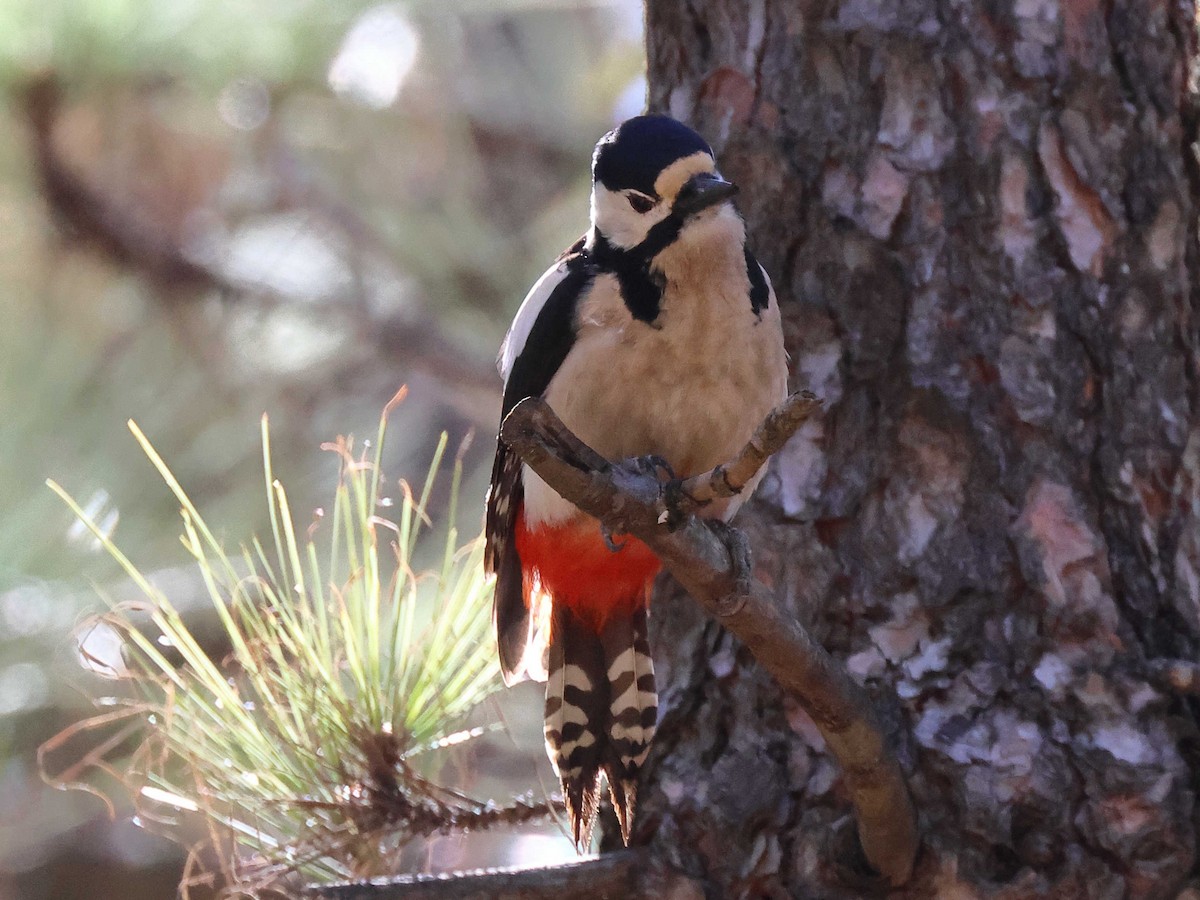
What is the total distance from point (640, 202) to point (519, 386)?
290 mm

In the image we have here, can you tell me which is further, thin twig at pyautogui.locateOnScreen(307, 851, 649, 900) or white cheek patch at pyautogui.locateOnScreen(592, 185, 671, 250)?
white cheek patch at pyautogui.locateOnScreen(592, 185, 671, 250)

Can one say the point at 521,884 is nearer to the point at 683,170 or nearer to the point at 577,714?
the point at 577,714

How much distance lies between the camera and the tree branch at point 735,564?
125cm

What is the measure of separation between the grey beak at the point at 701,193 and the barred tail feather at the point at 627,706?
59cm

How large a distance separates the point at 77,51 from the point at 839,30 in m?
1.52

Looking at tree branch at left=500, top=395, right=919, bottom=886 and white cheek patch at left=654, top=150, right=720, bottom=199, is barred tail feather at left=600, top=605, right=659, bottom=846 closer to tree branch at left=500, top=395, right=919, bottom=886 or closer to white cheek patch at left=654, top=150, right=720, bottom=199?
tree branch at left=500, top=395, right=919, bottom=886

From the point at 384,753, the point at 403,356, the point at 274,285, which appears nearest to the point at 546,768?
the point at 403,356

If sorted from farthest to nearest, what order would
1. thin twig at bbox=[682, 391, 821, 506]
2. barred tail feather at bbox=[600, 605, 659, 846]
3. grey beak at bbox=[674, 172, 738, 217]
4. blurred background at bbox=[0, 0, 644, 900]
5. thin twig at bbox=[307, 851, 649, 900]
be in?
blurred background at bbox=[0, 0, 644, 900], barred tail feather at bbox=[600, 605, 659, 846], grey beak at bbox=[674, 172, 738, 217], thin twig at bbox=[307, 851, 649, 900], thin twig at bbox=[682, 391, 821, 506]

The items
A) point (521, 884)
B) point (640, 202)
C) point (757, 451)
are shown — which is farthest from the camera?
point (640, 202)

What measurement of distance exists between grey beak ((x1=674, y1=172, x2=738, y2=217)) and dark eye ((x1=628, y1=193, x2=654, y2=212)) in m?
0.05

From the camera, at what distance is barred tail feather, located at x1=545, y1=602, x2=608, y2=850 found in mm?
1913

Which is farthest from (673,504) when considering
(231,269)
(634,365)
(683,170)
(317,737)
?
(231,269)

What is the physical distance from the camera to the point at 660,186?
185 cm

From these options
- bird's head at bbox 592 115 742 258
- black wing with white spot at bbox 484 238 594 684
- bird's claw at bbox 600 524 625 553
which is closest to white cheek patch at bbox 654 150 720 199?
bird's head at bbox 592 115 742 258
